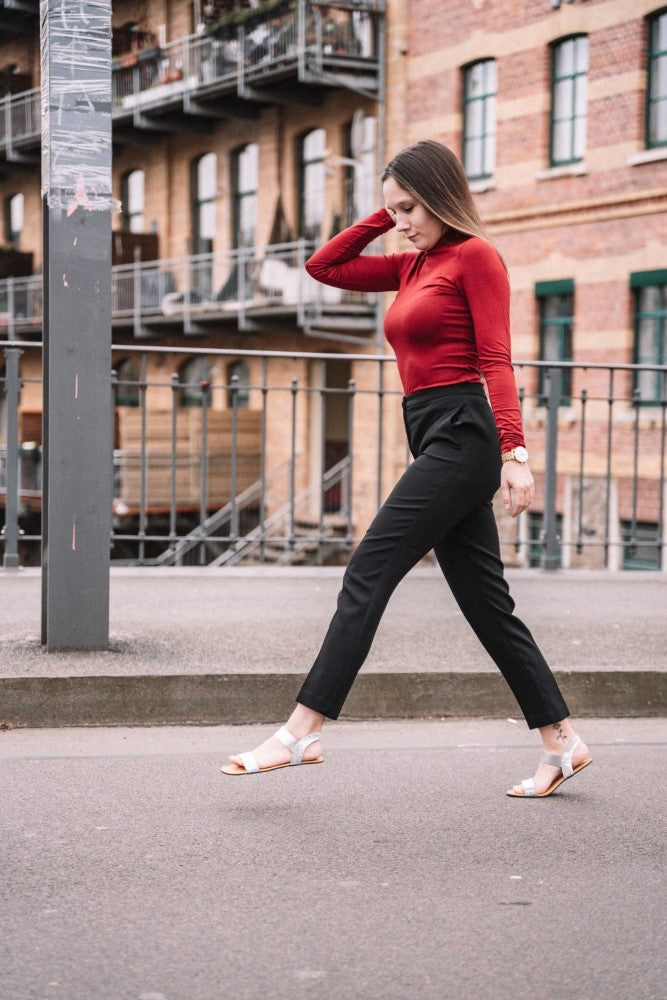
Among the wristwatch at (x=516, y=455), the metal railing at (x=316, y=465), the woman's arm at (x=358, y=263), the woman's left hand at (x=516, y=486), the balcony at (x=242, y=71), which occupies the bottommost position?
the metal railing at (x=316, y=465)

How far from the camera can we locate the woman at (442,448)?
156 inches

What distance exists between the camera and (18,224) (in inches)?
1339

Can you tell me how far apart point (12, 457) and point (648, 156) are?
46.5ft

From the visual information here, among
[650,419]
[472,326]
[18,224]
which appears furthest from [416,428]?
[18,224]

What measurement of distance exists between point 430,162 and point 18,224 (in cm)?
3149

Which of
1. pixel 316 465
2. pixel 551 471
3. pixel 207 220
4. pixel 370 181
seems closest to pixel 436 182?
pixel 551 471

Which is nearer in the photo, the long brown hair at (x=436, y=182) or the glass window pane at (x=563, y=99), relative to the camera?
the long brown hair at (x=436, y=182)

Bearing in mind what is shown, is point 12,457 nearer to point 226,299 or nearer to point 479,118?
point 479,118

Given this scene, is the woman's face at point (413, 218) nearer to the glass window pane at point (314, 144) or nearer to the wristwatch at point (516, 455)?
the wristwatch at point (516, 455)

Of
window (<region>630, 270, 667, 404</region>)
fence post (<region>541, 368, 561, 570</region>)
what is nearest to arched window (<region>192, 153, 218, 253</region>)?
window (<region>630, 270, 667, 404</region>)

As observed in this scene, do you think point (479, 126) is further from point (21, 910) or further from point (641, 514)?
point (21, 910)

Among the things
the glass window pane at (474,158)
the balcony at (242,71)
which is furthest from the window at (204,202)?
the glass window pane at (474,158)

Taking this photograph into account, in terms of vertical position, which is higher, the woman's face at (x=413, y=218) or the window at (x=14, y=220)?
the window at (x=14, y=220)

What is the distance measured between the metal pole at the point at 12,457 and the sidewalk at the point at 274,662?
0.99m
